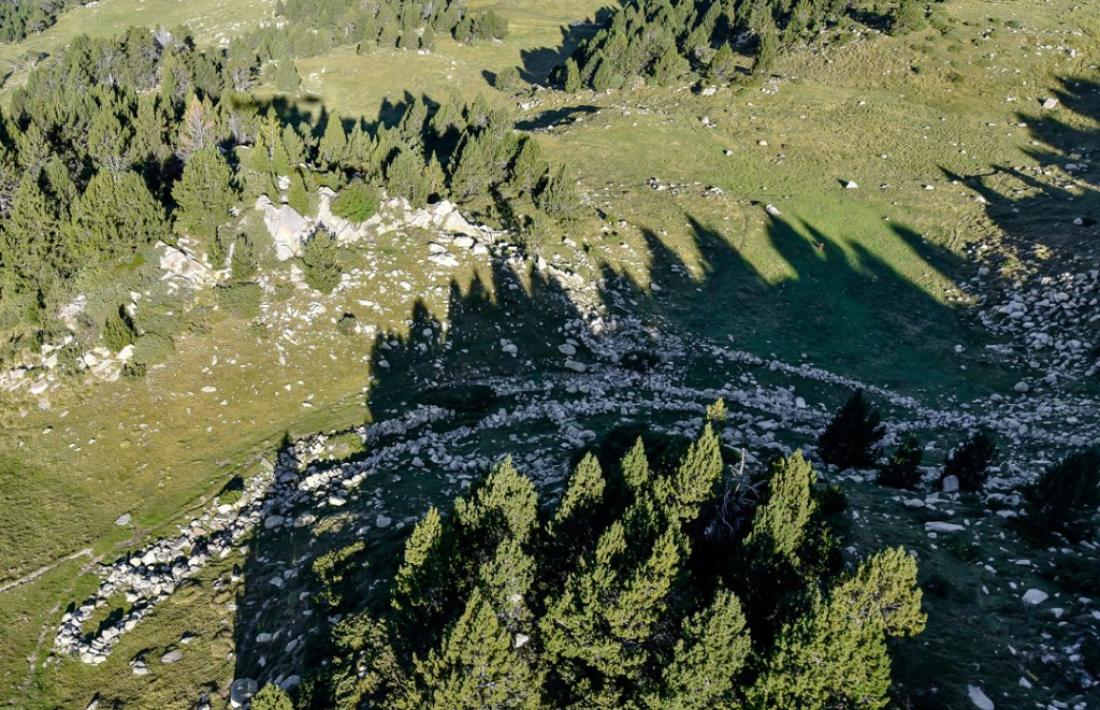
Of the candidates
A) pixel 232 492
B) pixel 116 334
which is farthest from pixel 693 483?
pixel 116 334

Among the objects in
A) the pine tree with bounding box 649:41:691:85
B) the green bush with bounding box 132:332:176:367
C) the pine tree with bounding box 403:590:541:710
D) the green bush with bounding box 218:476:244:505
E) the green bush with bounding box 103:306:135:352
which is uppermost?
the pine tree with bounding box 649:41:691:85

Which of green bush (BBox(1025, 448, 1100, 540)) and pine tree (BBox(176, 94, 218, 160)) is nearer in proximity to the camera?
green bush (BBox(1025, 448, 1100, 540))

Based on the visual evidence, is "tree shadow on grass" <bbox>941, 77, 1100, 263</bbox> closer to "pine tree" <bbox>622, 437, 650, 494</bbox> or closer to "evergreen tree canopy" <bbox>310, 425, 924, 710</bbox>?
"pine tree" <bbox>622, 437, 650, 494</bbox>

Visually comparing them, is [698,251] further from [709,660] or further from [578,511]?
[709,660]

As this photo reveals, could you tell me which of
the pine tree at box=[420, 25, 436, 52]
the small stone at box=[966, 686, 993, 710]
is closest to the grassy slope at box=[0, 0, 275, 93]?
the pine tree at box=[420, 25, 436, 52]

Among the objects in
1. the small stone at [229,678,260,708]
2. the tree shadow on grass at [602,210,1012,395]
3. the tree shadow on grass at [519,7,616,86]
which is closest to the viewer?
the small stone at [229,678,260,708]

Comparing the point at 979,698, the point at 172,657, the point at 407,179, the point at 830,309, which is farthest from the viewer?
the point at 830,309

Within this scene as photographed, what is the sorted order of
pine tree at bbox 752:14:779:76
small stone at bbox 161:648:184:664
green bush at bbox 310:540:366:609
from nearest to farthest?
green bush at bbox 310:540:366:609 < small stone at bbox 161:648:184:664 < pine tree at bbox 752:14:779:76
